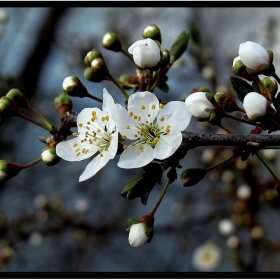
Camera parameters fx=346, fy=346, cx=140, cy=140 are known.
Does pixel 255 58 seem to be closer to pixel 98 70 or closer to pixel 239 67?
pixel 239 67

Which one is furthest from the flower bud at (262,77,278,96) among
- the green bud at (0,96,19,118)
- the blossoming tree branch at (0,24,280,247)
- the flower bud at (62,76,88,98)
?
the green bud at (0,96,19,118)

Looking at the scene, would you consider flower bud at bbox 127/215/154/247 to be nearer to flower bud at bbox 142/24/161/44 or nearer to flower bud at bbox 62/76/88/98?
flower bud at bbox 62/76/88/98

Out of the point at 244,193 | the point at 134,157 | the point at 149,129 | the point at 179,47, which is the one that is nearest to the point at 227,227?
the point at 244,193

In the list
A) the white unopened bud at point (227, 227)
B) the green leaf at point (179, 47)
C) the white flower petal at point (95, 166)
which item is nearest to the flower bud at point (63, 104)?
the white flower petal at point (95, 166)

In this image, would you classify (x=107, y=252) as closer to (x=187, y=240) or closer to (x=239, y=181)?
(x=187, y=240)

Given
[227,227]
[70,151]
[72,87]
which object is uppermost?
[72,87]
